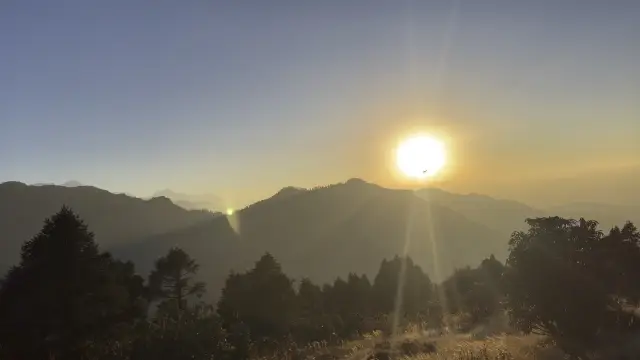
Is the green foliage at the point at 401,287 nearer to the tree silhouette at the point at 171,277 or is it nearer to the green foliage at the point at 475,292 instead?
the green foliage at the point at 475,292

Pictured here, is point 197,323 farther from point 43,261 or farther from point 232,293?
point 232,293

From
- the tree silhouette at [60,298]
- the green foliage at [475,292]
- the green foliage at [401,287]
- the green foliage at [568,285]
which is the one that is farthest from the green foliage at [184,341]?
the green foliage at [401,287]

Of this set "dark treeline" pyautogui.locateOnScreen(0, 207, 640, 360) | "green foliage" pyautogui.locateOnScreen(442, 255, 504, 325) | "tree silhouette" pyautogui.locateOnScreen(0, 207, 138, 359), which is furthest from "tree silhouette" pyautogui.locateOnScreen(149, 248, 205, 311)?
"green foliage" pyautogui.locateOnScreen(442, 255, 504, 325)

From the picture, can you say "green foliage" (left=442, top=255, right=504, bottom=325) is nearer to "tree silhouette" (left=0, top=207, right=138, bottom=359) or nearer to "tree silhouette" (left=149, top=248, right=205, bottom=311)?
"tree silhouette" (left=0, top=207, right=138, bottom=359)

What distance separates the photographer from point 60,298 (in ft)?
63.9

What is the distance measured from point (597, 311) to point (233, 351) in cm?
1129

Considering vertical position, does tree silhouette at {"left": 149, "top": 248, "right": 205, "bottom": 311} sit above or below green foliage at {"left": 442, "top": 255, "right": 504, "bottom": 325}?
above

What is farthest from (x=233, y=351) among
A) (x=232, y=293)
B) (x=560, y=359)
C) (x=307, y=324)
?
(x=232, y=293)

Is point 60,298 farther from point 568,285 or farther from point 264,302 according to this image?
point 568,285

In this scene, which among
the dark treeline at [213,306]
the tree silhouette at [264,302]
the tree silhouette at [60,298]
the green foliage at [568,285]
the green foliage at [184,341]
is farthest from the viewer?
the tree silhouette at [264,302]

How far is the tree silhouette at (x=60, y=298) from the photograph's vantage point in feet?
62.6

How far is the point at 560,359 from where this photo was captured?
1186 cm

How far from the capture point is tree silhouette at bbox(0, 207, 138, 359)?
62.6 ft

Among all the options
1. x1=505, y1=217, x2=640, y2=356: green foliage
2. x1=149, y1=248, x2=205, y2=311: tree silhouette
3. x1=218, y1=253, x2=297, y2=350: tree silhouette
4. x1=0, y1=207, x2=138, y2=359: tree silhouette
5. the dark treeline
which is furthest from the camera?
x1=149, y1=248, x2=205, y2=311: tree silhouette
